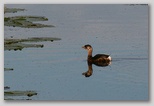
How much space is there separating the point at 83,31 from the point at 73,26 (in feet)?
0.48

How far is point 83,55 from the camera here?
75.6 ft

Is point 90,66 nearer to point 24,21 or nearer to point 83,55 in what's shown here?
point 83,55

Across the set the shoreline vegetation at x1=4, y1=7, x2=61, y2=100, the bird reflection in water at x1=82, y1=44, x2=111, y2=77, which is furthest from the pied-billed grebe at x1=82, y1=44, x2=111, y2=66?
the shoreline vegetation at x1=4, y1=7, x2=61, y2=100

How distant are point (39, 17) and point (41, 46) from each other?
0.39 metres

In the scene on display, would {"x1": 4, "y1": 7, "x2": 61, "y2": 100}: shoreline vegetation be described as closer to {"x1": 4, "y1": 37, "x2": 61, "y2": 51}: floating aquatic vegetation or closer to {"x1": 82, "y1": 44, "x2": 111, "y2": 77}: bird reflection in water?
{"x1": 4, "y1": 37, "x2": 61, "y2": 51}: floating aquatic vegetation

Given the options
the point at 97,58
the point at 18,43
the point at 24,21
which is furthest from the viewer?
the point at 24,21

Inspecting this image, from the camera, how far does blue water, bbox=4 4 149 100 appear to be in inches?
897

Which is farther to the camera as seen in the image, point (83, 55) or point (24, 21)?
point (24, 21)

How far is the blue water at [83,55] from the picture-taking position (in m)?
22.8

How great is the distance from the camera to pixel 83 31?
23.0m

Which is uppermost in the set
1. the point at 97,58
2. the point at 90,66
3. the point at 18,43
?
the point at 18,43

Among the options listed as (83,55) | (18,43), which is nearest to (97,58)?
(83,55)

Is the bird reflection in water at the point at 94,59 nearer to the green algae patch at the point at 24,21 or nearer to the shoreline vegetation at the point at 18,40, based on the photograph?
the shoreline vegetation at the point at 18,40

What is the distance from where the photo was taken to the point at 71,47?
23.0m
